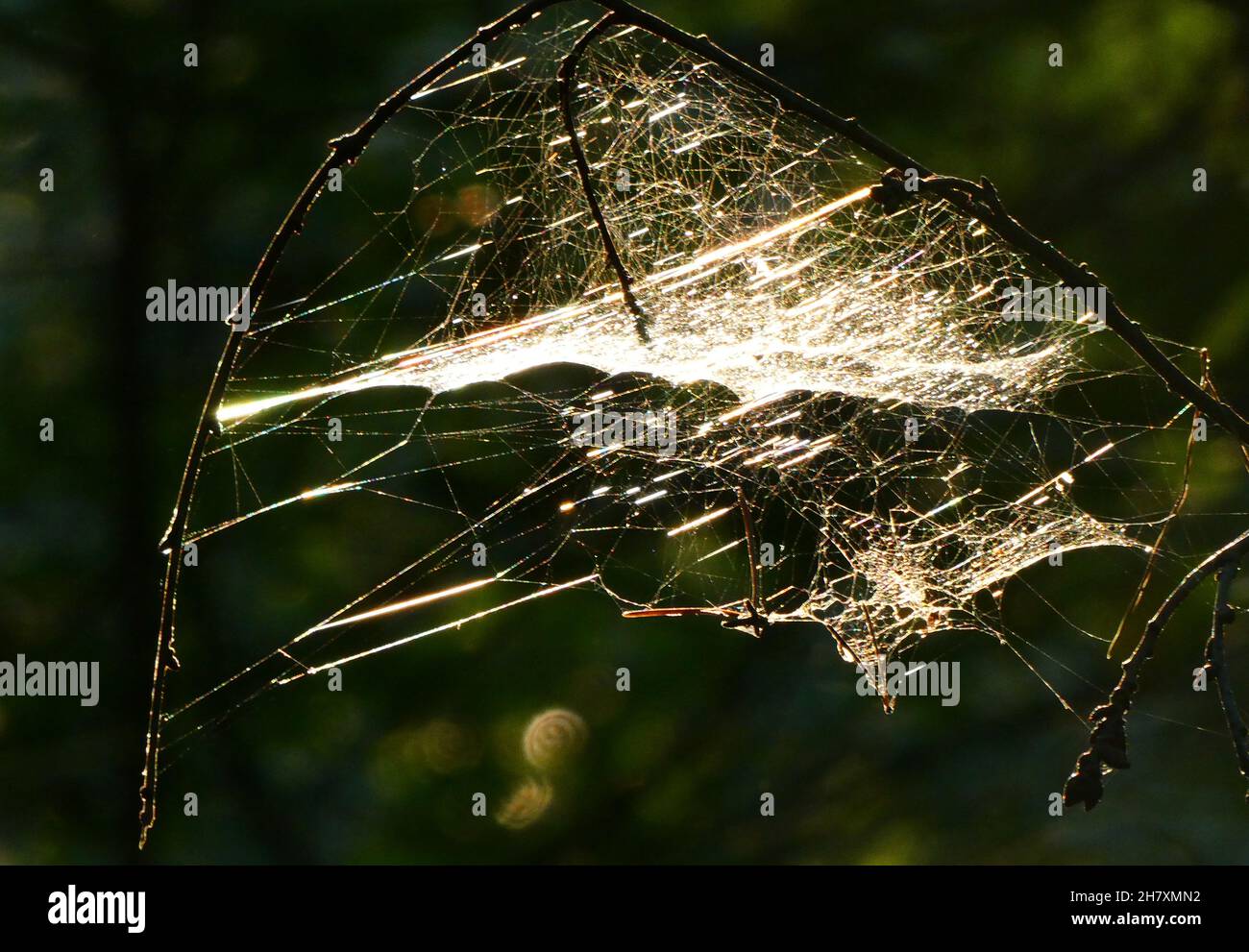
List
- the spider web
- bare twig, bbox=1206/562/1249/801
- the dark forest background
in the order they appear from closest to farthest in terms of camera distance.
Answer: bare twig, bbox=1206/562/1249/801 < the spider web < the dark forest background

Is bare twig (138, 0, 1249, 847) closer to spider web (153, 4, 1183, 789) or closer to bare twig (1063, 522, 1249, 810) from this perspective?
bare twig (1063, 522, 1249, 810)

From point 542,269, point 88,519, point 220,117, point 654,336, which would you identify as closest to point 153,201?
point 220,117

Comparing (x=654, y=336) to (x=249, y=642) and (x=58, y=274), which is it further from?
(x=58, y=274)

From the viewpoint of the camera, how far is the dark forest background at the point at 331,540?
543 cm

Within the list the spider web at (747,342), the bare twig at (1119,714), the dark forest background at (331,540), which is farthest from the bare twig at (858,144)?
the dark forest background at (331,540)

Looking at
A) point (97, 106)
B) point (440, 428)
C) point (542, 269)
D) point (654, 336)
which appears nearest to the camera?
point (654, 336)

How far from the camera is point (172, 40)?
5.73m

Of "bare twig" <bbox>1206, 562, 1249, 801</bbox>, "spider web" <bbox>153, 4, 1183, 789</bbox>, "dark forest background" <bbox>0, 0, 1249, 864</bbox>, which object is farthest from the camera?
"dark forest background" <bbox>0, 0, 1249, 864</bbox>

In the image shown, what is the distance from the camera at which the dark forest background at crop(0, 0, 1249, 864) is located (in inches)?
214

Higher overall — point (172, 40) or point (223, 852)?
point (172, 40)

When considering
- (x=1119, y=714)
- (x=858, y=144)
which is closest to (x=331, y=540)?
(x=858, y=144)

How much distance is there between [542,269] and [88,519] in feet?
11.9

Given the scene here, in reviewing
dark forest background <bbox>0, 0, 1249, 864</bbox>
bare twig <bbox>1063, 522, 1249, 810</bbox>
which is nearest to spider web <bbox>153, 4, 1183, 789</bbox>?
bare twig <bbox>1063, 522, 1249, 810</bbox>

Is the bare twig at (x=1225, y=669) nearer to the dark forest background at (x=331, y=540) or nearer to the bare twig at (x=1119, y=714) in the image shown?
the bare twig at (x=1119, y=714)
